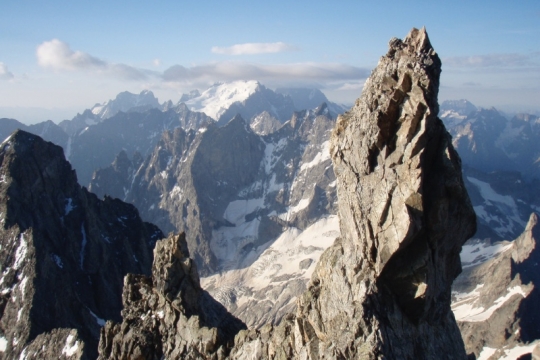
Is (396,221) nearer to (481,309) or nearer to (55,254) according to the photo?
(55,254)

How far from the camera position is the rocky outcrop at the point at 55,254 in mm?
77875

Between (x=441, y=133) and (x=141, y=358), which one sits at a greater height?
(x=441, y=133)

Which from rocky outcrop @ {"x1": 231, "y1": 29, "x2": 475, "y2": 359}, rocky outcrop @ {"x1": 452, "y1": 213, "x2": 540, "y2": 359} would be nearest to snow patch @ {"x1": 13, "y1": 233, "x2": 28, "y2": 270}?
rocky outcrop @ {"x1": 231, "y1": 29, "x2": 475, "y2": 359}

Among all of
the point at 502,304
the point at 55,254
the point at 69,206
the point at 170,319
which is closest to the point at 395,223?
the point at 170,319

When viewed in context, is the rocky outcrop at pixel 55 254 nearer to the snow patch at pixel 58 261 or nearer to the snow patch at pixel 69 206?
the snow patch at pixel 58 261

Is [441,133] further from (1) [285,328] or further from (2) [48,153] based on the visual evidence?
(2) [48,153]

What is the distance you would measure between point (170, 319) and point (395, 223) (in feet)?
82.1

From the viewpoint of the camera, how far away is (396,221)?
23375mm

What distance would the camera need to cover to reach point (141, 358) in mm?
36500

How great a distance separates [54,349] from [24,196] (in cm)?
5137

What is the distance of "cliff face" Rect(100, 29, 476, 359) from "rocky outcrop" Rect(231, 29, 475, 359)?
60mm

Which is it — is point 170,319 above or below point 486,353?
above

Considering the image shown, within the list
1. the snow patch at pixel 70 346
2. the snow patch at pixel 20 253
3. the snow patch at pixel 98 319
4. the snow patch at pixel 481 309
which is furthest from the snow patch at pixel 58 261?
the snow patch at pixel 481 309

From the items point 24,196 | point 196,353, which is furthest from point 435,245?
point 24,196
